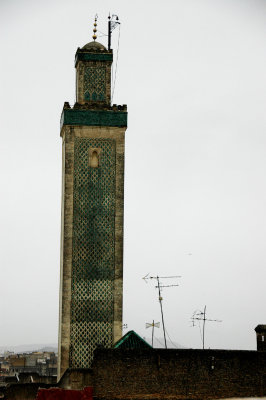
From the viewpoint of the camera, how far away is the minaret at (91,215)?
668 inches

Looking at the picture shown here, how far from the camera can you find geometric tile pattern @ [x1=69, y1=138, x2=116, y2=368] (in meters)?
16.9

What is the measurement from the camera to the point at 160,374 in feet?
41.4

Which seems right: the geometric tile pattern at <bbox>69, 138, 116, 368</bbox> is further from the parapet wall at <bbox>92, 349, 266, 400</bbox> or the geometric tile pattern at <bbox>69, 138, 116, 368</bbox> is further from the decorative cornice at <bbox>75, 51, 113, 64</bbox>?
the parapet wall at <bbox>92, 349, 266, 400</bbox>

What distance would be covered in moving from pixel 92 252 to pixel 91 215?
898 mm

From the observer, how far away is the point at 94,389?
1259cm

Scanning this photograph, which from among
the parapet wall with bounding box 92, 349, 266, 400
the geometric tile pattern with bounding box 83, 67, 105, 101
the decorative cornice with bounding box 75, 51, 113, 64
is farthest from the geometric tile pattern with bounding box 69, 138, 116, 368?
the parapet wall with bounding box 92, 349, 266, 400

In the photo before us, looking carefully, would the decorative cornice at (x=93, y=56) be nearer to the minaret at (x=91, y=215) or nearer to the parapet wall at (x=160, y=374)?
the minaret at (x=91, y=215)

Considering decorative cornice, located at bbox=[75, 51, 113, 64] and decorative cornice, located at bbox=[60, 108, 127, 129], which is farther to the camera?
decorative cornice, located at bbox=[75, 51, 113, 64]

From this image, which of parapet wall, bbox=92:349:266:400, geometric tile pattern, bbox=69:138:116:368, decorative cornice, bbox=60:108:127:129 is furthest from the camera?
decorative cornice, bbox=60:108:127:129

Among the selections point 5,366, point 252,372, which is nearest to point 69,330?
point 252,372

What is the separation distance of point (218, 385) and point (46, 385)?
588 centimetres

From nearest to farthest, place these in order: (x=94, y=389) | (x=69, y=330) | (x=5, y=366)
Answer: (x=94, y=389) → (x=69, y=330) → (x=5, y=366)

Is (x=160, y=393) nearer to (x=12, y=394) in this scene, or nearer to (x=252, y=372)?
(x=252, y=372)

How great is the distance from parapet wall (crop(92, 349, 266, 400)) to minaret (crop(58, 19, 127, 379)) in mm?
4143
